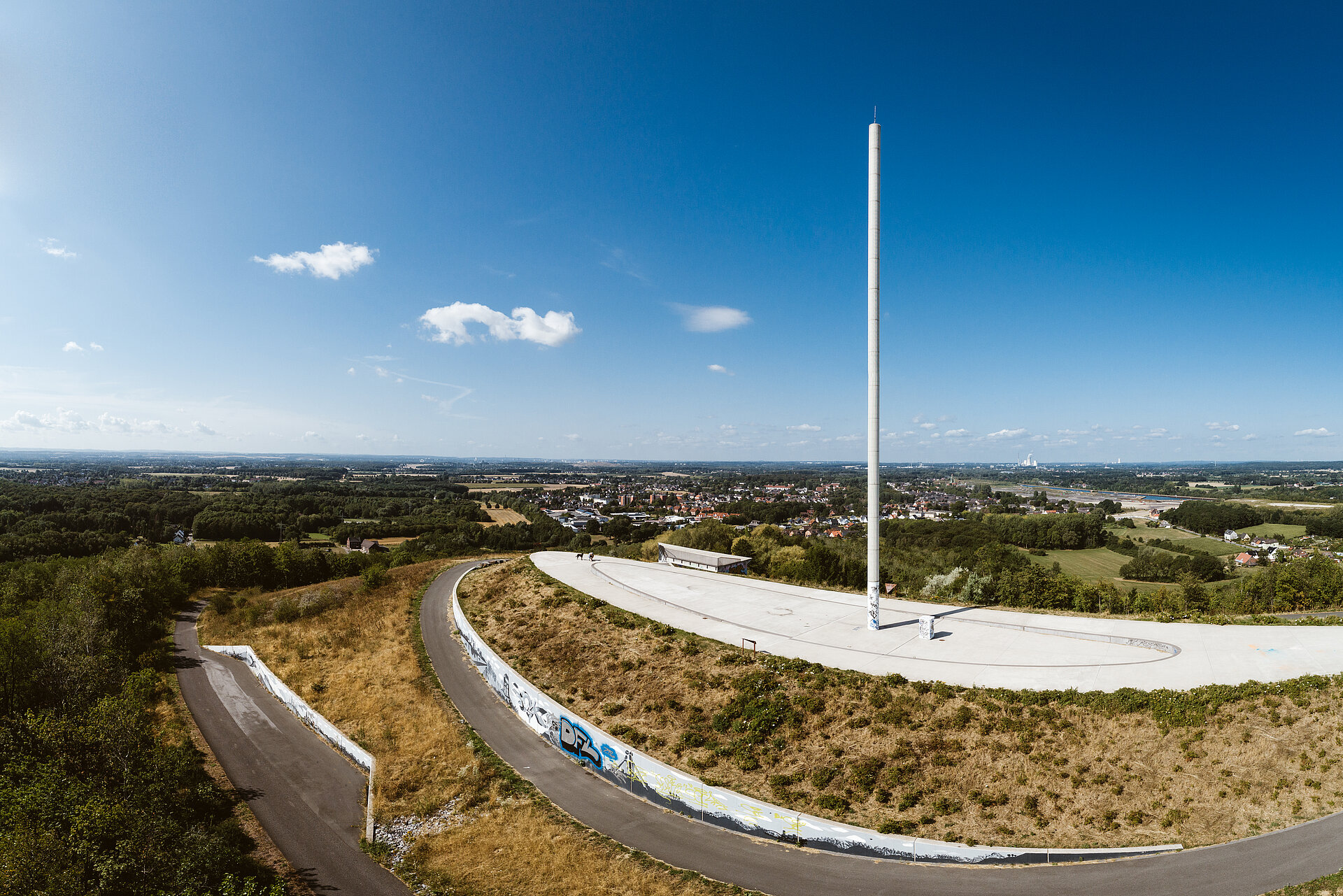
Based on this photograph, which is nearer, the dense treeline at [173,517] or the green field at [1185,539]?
the dense treeline at [173,517]

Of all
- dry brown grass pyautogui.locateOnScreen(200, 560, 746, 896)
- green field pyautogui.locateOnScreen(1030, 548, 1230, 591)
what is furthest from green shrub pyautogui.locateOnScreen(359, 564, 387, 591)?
green field pyautogui.locateOnScreen(1030, 548, 1230, 591)

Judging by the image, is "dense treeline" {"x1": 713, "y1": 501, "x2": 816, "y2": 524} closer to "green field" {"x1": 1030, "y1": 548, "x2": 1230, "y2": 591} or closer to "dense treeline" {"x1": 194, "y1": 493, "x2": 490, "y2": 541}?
"green field" {"x1": 1030, "y1": 548, "x2": 1230, "y2": 591}

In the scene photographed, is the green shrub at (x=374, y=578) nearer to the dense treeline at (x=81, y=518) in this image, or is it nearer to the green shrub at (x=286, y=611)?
the green shrub at (x=286, y=611)

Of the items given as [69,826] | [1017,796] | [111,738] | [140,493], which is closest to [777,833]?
[1017,796]

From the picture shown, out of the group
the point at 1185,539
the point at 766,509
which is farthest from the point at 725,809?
the point at 1185,539

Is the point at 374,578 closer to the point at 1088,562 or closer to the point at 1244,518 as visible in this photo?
the point at 1088,562

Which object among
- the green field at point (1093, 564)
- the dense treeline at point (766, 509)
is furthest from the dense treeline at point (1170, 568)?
the dense treeline at point (766, 509)
